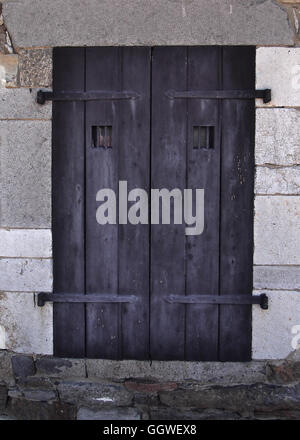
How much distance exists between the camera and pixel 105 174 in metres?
2.69

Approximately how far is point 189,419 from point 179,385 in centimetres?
20

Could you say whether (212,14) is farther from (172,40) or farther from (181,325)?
(181,325)

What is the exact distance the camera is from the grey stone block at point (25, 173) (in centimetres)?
265

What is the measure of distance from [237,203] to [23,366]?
1694 millimetres

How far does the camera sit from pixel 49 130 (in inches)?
104

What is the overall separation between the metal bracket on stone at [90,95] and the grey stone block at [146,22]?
11.4 inches

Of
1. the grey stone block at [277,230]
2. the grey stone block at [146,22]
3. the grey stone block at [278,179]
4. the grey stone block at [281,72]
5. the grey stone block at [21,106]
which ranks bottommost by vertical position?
the grey stone block at [277,230]

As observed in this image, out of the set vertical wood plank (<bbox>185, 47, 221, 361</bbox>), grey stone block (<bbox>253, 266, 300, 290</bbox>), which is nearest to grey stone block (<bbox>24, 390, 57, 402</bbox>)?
vertical wood plank (<bbox>185, 47, 221, 361</bbox>)

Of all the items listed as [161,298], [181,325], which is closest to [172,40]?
[161,298]

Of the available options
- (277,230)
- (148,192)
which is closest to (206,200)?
(148,192)

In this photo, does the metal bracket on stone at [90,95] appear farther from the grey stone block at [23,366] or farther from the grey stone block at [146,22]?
the grey stone block at [23,366]

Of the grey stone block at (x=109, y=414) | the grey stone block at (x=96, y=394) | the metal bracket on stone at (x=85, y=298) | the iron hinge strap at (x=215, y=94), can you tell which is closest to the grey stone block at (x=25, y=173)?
the metal bracket on stone at (x=85, y=298)

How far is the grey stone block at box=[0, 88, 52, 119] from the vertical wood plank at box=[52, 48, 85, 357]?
0.25 feet

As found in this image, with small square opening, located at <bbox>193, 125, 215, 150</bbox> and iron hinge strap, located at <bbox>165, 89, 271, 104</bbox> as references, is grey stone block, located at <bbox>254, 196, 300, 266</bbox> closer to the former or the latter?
small square opening, located at <bbox>193, 125, 215, 150</bbox>
